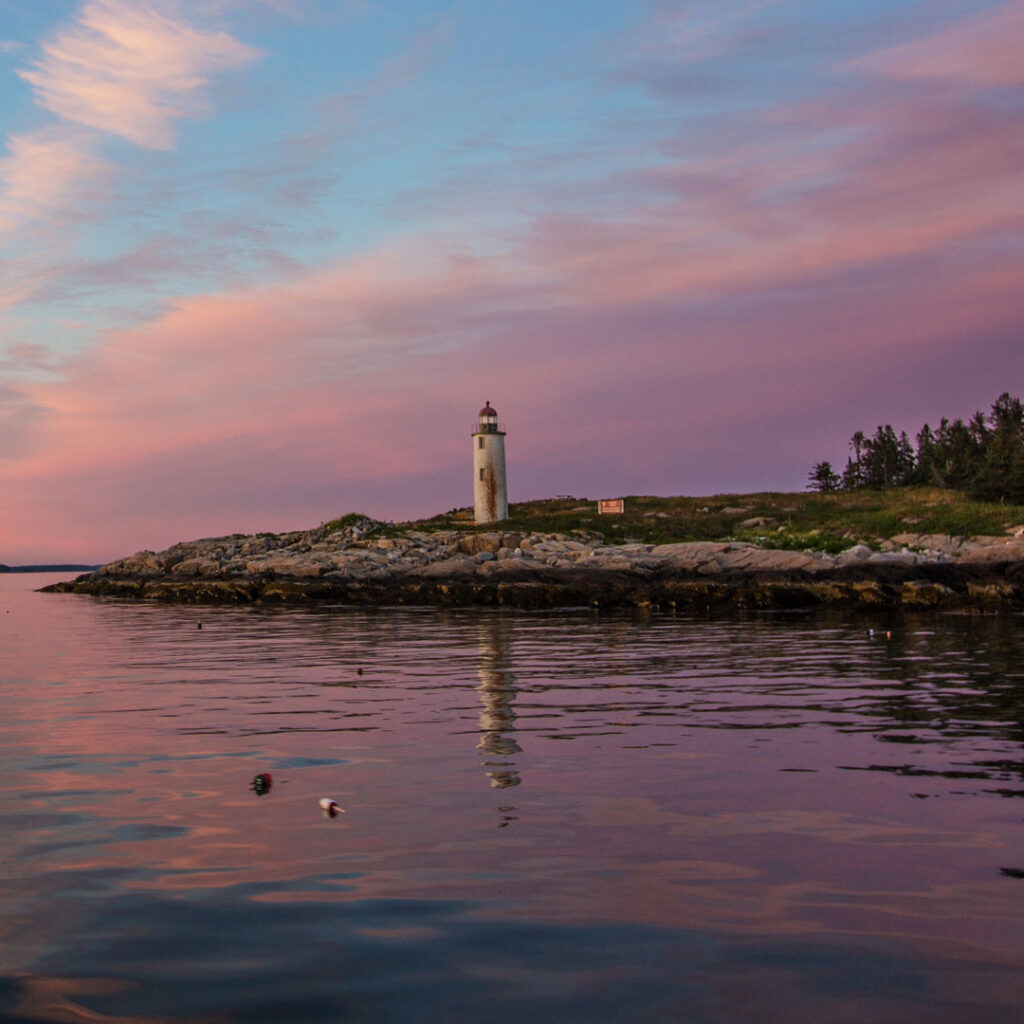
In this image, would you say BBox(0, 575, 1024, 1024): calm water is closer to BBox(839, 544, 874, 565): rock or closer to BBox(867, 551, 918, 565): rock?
BBox(867, 551, 918, 565): rock

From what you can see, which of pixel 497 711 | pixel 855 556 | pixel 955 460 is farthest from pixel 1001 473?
pixel 497 711

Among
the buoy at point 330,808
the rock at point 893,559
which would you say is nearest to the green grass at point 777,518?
the rock at point 893,559

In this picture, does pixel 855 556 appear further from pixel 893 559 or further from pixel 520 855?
pixel 520 855

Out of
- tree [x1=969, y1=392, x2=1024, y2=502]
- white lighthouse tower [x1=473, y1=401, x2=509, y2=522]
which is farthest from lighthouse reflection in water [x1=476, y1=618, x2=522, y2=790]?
tree [x1=969, y1=392, x2=1024, y2=502]

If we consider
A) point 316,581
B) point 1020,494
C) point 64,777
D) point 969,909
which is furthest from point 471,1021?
point 1020,494

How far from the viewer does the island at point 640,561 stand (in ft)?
158

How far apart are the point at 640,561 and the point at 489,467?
2789 cm

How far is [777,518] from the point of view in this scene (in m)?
73.6

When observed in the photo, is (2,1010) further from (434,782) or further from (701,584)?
(701,584)

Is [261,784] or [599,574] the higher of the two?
[599,574]

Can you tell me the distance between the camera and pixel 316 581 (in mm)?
64125

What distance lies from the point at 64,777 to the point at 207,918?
6.44 metres

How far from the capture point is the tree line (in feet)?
345

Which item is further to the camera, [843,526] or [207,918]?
[843,526]
